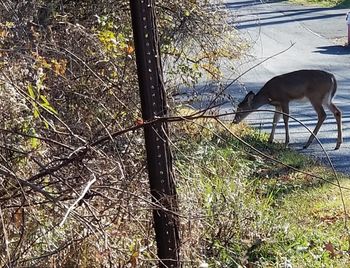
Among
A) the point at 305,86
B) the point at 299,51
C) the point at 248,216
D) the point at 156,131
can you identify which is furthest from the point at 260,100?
the point at 299,51

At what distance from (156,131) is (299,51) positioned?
71.1 ft

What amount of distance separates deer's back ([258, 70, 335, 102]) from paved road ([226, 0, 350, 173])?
590 mm

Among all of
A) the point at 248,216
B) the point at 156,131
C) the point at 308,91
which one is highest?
the point at 156,131

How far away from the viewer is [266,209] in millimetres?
7574

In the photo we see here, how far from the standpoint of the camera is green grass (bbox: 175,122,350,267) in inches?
248

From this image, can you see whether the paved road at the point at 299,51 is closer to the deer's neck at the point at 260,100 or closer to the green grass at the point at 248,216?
the deer's neck at the point at 260,100

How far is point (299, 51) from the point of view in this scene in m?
26.1

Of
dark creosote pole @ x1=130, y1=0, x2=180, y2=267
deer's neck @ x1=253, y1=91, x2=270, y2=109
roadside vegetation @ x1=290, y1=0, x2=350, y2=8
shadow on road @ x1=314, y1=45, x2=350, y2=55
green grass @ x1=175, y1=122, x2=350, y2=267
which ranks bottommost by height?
roadside vegetation @ x1=290, y1=0, x2=350, y2=8

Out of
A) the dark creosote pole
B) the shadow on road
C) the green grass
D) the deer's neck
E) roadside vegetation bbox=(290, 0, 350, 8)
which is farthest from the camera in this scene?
roadside vegetation bbox=(290, 0, 350, 8)

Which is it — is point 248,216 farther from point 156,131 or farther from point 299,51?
point 299,51

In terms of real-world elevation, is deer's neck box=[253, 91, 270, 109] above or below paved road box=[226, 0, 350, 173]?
above

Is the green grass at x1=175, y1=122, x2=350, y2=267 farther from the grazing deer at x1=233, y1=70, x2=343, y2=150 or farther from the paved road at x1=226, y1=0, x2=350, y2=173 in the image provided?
the grazing deer at x1=233, y1=70, x2=343, y2=150

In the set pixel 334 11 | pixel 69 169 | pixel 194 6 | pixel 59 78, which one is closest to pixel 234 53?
pixel 194 6

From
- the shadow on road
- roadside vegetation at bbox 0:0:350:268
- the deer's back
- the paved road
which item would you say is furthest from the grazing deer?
the shadow on road
